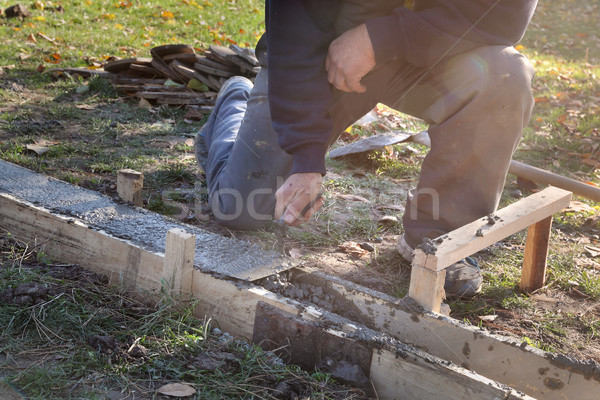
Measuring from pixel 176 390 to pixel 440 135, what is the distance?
5.06 ft

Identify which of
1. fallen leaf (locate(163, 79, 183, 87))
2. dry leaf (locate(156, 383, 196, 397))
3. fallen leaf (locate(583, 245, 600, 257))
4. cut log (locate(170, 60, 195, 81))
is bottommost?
fallen leaf (locate(583, 245, 600, 257))

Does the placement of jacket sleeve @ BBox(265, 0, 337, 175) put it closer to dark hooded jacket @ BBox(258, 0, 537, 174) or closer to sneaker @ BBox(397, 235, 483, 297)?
dark hooded jacket @ BBox(258, 0, 537, 174)

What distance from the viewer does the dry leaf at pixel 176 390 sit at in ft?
5.54

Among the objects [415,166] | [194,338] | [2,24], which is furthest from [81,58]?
[194,338]

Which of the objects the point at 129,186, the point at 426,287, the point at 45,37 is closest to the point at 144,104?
the point at 129,186

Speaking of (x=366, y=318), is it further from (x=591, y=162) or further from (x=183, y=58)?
(x=183, y=58)

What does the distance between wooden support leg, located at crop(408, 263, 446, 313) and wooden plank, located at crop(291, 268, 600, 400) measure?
32 millimetres

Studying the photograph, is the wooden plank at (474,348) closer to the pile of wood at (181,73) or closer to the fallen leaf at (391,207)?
the fallen leaf at (391,207)

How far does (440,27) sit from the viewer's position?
7.98 ft

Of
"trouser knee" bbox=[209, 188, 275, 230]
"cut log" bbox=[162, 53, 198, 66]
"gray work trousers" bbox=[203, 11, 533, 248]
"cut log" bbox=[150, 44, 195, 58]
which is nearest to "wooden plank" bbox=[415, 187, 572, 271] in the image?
"gray work trousers" bbox=[203, 11, 533, 248]

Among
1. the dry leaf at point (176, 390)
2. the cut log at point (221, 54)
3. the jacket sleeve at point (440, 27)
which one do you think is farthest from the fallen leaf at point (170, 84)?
the dry leaf at point (176, 390)

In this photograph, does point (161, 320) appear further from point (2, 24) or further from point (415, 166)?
point (2, 24)

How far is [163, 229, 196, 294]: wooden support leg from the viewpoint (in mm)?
2047

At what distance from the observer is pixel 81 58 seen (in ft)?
20.8
